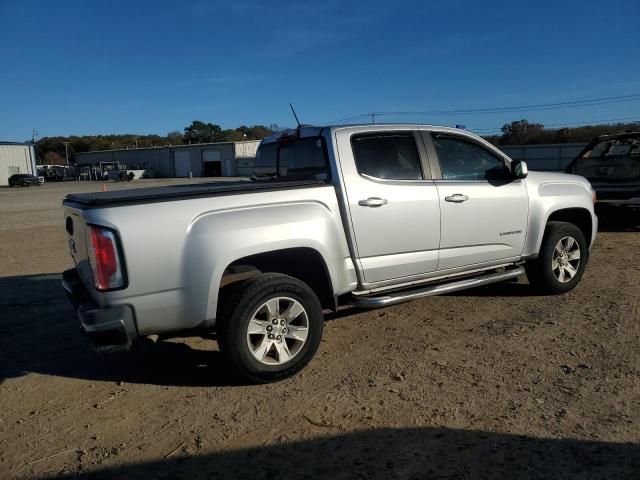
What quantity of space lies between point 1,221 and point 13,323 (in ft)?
43.8

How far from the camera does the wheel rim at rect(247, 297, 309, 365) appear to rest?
373 cm

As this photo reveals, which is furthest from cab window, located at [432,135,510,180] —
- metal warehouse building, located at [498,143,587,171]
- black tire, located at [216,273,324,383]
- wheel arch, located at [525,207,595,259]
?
metal warehouse building, located at [498,143,587,171]

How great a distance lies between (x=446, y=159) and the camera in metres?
5.00

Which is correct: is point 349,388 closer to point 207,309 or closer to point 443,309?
point 207,309

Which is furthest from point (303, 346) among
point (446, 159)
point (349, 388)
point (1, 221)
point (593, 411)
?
point (1, 221)

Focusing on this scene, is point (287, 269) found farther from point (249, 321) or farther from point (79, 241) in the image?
point (79, 241)

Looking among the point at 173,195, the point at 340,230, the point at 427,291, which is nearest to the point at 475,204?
the point at 427,291

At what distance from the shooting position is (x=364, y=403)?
3.47 meters

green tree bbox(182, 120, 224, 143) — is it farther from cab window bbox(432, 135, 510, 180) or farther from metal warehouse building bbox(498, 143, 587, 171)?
cab window bbox(432, 135, 510, 180)

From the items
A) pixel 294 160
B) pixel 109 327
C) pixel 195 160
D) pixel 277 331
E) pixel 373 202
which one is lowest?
pixel 277 331

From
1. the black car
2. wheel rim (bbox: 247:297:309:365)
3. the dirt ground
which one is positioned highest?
the black car

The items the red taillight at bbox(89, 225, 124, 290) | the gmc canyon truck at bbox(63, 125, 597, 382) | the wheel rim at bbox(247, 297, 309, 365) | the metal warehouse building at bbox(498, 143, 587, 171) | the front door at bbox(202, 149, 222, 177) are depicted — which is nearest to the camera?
the red taillight at bbox(89, 225, 124, 290)

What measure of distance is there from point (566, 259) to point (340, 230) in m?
3.12

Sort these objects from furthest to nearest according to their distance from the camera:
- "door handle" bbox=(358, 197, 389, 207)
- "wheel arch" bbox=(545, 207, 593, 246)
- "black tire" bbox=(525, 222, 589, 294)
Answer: "wheel arch" bbox=(545, 207, 593, 246) → "black tire" bbox=(525, 222, 589, 294) → "door handle" bbox=(358, 197, 389, 207)
